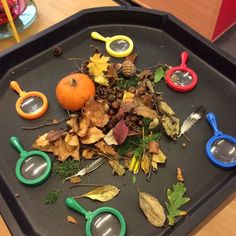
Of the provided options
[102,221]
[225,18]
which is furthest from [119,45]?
[225,18]

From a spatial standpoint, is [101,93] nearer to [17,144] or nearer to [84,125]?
[84,125]

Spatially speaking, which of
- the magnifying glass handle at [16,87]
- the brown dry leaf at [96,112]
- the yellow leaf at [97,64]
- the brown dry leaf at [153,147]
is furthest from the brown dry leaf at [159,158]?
the magnifying glass handle at [16,87]

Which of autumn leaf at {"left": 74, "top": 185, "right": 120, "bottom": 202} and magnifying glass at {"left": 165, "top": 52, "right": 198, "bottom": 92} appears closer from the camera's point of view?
autumn leaf at {"left": 74, "top": 185, "right": 120, "bottom": 202}

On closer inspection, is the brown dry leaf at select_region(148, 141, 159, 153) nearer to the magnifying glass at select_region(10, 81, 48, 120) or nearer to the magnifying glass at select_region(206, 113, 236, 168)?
the magnifying glass at select_region(206, 113, 236, 168)

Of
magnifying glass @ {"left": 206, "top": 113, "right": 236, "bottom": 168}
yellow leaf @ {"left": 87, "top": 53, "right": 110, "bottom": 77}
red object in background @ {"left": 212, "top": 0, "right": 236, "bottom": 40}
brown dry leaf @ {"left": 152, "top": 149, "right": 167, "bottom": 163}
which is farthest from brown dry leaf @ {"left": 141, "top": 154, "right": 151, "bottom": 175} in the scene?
red object in background @ {"left": 212, "top": 0, "right": 236, "bottom": 40}

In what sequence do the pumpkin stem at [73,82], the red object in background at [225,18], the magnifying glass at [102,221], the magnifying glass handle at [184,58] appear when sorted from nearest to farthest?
the magnifying glass at [102,221]
the pumpkin stem at [73,82]
the magnifying glass handle at [184,58]
the red object in background at [225,18]

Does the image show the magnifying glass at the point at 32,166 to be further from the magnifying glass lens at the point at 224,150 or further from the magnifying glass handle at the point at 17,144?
the magnifying glass lens at the point at 224,150
